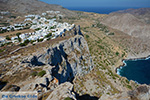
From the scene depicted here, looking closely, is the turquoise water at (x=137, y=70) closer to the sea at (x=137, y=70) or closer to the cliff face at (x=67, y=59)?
the sea at (x=137, y=70)

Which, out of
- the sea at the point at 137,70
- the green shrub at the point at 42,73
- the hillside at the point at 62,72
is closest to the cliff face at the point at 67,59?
the hillside at the point at 62,72

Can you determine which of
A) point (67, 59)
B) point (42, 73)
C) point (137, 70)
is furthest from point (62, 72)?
point (137, 70)

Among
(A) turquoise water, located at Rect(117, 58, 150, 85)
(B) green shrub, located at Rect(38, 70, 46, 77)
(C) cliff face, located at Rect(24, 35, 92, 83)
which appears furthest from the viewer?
(A) turquoise water, located at Rect(117, 58, 150, 85)

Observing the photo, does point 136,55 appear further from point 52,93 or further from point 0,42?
point 0,42

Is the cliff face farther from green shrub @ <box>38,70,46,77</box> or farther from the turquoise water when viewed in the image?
the turquoise water

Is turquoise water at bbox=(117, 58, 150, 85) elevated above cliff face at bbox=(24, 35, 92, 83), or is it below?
below

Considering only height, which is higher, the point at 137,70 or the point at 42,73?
the point at 42,73

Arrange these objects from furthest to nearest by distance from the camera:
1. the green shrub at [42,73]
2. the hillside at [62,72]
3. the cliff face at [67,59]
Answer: the cliff face at [67,59] → the green shrub at [42,73] → the hillside at [62,72]

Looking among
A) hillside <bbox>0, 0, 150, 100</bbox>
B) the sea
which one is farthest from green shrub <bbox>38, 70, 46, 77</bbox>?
the sea

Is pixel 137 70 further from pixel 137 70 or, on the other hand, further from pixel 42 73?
pixel 42 73
